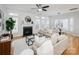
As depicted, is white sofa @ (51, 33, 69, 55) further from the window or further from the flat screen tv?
the flat screen tv

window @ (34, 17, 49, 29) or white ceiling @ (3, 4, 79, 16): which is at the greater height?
white ceiling @ (3, 4, 79, 16)

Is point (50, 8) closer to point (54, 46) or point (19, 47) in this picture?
point (54, 46)

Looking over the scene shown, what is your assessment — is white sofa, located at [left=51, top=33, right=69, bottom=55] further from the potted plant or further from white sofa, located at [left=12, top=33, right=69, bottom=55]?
the potted plant

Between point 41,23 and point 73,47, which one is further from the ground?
point 41,23

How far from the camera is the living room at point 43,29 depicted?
1.70m

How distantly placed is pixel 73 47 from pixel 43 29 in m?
0.56

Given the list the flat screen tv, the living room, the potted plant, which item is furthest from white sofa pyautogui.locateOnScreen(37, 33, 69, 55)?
the potted plant

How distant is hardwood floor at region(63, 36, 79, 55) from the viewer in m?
1.71

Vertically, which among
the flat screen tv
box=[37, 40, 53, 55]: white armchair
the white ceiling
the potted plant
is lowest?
box=[37, 40, 53, 55]: white armchair

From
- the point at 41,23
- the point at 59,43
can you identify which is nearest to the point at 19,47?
the point at 41,23

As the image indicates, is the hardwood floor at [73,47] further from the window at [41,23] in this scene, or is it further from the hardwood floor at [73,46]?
the window at [41,23]

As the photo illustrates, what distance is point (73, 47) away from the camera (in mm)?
1713

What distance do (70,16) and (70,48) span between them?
517mm

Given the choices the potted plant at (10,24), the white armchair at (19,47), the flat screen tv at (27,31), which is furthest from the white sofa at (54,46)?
the potted plant at (10,24)
